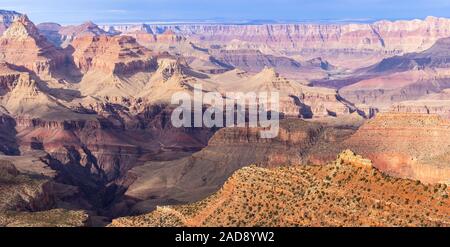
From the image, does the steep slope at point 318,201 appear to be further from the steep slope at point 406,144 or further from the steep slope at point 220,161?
the steep slope at point 220,161

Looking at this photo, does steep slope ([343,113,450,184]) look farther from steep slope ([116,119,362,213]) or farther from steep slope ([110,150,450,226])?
steep slope ([110,150,450,226])

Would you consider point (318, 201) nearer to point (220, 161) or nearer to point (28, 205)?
point (28, 205)

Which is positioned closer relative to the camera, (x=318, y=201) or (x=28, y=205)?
(x=318, y=201)

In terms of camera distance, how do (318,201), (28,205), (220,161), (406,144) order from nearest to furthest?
1. (318,201)
2. (28,205)
3. (406,144)
4. (220,161)

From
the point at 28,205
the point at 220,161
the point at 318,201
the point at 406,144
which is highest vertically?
the point at 318,201

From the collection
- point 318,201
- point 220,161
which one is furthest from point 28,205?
point 220,161

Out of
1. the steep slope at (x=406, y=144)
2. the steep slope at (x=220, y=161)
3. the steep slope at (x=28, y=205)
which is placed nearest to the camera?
the steep slope at (x=28, y=205)

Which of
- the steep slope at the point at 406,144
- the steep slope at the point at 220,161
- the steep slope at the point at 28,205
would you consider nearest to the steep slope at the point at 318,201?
the steep slope at the point at 28,205

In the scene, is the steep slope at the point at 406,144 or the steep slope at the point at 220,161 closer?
the steep slope at the point at 406,144
